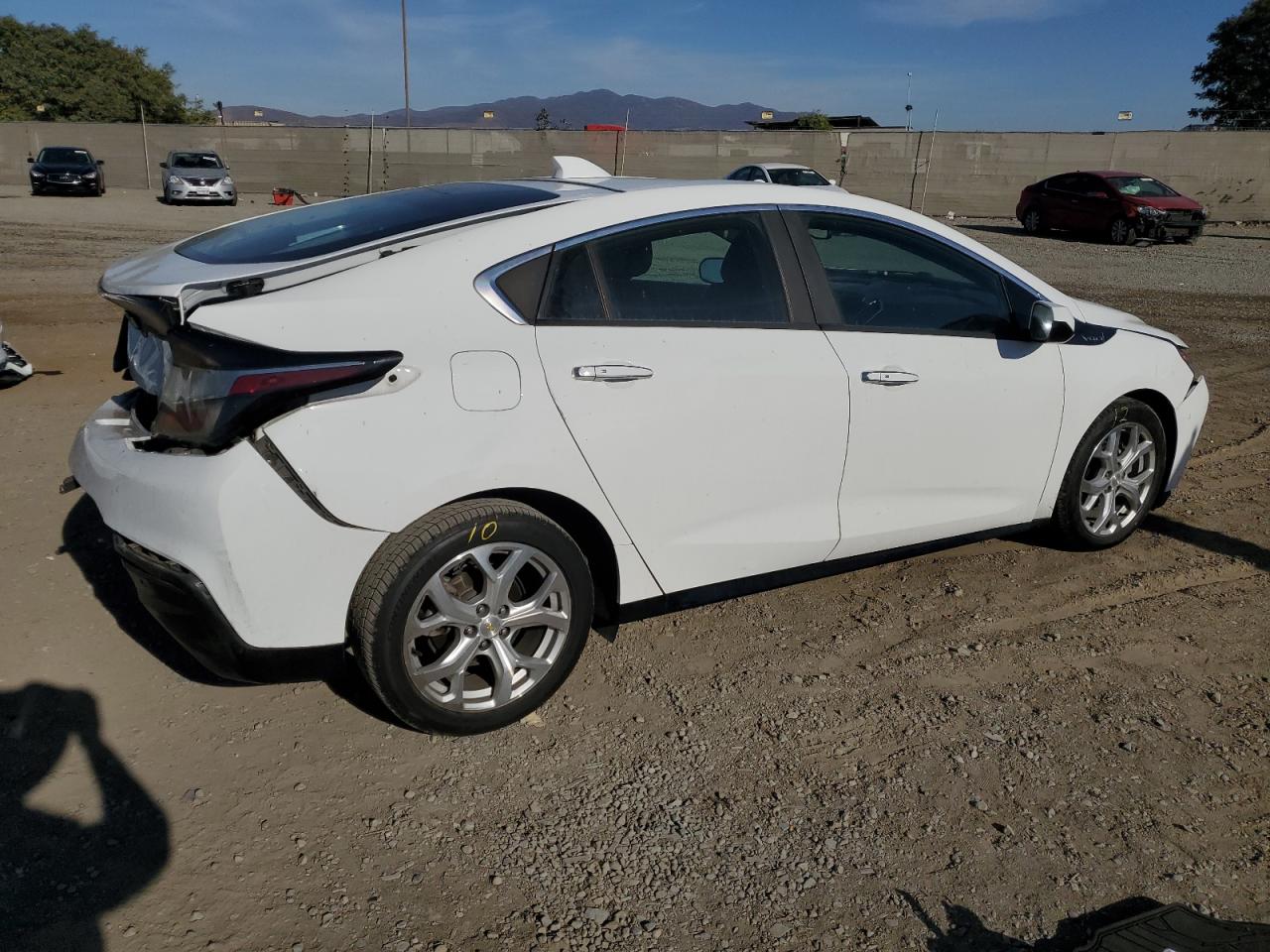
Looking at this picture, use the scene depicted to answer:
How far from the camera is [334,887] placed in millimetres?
2604

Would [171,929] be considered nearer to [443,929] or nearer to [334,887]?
[334,887]

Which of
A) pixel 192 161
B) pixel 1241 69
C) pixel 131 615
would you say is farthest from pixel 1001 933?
pixel 1241 69

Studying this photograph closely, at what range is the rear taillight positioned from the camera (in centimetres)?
272

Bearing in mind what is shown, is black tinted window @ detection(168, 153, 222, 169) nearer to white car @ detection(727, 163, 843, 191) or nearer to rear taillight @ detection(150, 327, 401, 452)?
white car @ detection(727, 163, 843, 191)

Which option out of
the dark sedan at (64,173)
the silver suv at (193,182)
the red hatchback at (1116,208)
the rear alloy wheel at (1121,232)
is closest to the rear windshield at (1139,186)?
the red hatchback at (1116,208)

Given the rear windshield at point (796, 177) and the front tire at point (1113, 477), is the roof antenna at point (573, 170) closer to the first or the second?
the front tire at point (1113, 477)

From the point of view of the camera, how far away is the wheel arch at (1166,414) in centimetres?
466

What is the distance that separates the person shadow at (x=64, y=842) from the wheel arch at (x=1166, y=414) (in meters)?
4.19

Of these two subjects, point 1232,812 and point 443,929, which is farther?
point 1232,812

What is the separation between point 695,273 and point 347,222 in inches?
48.2

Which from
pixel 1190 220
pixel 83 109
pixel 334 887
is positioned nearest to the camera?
pixel 334 887

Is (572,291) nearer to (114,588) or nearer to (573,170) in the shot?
(573,170)

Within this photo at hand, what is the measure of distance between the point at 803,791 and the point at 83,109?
2725 inches


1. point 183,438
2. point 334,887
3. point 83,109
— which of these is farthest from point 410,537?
point 83,109
